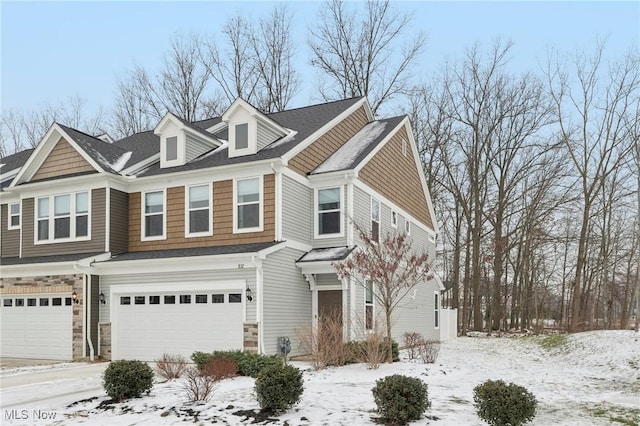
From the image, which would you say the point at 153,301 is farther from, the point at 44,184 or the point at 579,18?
the point at 579,18

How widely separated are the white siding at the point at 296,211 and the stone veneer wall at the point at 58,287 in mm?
6507

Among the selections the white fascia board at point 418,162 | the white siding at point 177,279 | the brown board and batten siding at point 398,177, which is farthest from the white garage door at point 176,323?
the white fascia board at point 418,162

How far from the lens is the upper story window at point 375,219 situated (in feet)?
63.5

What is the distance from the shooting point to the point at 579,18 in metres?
15.3

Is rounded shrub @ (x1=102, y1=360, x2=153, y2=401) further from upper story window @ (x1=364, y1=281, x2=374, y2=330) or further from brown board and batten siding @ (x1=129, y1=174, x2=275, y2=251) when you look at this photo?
upper story window @ (x1=364, y1=281, x2=374, y2=330)

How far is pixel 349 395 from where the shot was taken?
31.9ft

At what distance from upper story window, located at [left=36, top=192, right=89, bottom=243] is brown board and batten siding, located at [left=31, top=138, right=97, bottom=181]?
0.80 m

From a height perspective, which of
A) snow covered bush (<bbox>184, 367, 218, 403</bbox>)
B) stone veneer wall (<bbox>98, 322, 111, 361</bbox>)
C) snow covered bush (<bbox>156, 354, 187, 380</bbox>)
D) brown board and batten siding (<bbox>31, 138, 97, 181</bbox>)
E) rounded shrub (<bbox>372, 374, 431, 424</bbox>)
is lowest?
stone veneer wall (<bbox>98, 322, 111, 361</bbox>)

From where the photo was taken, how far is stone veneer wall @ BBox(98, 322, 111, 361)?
679 inches

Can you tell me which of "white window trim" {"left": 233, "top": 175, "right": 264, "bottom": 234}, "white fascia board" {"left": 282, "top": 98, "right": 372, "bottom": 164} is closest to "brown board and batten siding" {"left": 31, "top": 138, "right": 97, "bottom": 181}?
"white window trim" {"left": 233, "top": 175, "right": 264, "bottom": 234}

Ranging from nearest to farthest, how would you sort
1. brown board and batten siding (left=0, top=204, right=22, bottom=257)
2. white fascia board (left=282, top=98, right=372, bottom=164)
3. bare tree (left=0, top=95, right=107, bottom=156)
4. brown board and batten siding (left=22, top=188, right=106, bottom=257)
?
white fascia board (left=282, top=98, right=372, bottom=164)
brown board and batten siding (left=22, top=188, right=106, bottom=257)
brown board and batten siding (left=0, top=204, right=22, bottom=257)
bare tree (left=0, top=95, right=107, bottom=156)

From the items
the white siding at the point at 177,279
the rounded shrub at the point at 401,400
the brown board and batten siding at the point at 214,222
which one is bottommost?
the rounded shrub at the point at 401,400

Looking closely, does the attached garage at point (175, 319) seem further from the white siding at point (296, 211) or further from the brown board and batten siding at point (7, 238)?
the brown board and batten siding at point (7, 238)

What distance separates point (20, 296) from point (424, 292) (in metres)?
15.0
